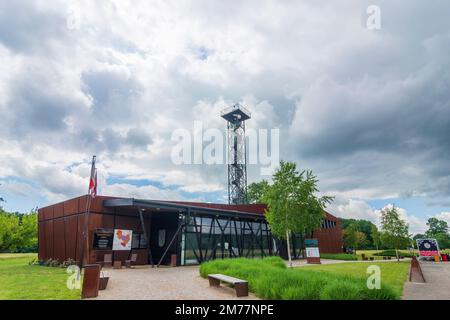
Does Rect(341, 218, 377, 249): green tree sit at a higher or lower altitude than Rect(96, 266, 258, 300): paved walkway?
lower

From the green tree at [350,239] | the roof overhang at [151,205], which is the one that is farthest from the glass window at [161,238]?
the green tree at [350,239]

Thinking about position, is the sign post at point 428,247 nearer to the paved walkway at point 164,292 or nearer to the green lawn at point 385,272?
the green lawn at point 385,272

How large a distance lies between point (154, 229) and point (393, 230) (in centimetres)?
2417

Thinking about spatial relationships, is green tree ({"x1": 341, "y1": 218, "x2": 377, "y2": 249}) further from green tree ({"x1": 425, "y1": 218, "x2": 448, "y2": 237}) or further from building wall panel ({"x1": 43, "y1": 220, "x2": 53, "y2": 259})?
building wall panel ({"x1": 43, "y1": 220, "x2": 53, "y2": 259})

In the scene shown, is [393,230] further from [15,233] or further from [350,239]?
[15,233]

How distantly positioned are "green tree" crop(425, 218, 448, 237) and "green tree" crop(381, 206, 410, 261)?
7606 cm

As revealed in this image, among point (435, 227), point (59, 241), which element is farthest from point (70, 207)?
point (435, 227)

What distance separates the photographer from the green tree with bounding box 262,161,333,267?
21.6 m

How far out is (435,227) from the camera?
308 ft

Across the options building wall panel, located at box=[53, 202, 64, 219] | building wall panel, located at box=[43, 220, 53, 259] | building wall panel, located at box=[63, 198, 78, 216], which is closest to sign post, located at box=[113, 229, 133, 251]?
building wall panel, located at box=[63, 198, 78, 216]
